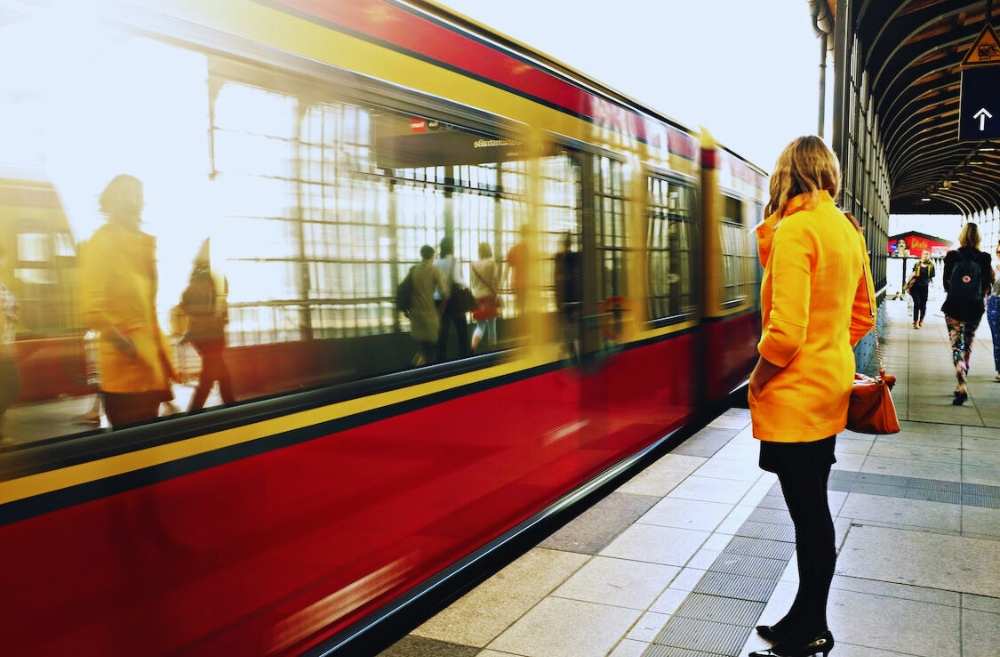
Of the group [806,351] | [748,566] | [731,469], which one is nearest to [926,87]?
[731,469]

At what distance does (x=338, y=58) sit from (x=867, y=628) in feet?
10.0

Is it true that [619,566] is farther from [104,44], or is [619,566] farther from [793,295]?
[104,44]

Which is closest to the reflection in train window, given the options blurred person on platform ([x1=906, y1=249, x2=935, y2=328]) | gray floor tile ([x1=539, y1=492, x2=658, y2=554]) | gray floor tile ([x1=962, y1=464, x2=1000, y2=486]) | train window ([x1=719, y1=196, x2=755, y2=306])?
gray floor tile ([x1=539, y1=492, x2=658, y2=554])

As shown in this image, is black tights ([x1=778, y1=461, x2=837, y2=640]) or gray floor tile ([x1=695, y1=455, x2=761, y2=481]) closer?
black tights ([x1=778, y1=461, x2=837, y2=640])

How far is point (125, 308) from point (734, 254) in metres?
8.13

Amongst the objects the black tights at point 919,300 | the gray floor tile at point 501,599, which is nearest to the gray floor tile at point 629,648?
the gray floor tile at point 501,599

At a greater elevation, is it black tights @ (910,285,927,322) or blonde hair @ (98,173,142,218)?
blonde hair @ (98,173,142,218)

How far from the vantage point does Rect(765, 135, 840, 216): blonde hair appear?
3.34 m

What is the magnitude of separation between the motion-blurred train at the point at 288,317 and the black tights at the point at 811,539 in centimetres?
151

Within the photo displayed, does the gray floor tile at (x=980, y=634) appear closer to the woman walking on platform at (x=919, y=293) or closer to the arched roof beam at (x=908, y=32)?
the woman walking on platform at (x=919, y=293)

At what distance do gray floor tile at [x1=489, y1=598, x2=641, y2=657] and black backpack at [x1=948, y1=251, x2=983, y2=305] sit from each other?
301 inches

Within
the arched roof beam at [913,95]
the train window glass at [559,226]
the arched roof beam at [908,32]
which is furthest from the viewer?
the arched roof beam at [913,95]

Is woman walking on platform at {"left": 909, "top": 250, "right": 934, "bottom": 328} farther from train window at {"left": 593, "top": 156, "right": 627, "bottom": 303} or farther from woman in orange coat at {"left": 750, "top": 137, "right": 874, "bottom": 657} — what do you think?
woman in orange coat at {"left": 750, "top": 137, "right": 874, "bottom": 657}

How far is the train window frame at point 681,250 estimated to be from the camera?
7027 mm
